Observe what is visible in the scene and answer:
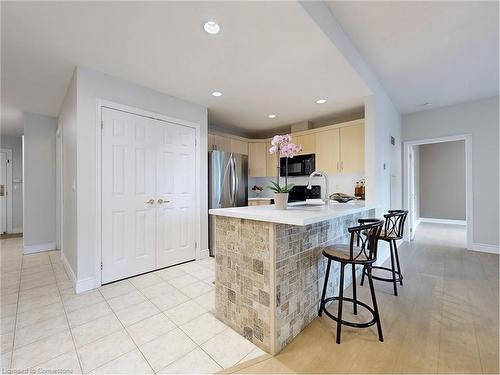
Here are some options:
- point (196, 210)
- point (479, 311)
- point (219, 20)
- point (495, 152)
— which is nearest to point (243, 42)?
point (219, 20)

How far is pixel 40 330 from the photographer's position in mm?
1792

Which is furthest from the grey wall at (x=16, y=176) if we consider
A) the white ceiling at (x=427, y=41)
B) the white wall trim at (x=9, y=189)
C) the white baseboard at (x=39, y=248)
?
the white ceiling at (x=427, y=41)

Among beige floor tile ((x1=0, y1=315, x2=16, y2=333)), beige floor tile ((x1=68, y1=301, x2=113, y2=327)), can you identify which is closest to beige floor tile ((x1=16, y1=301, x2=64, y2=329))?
beige floor tile ((x1=0, y1=315, x2=16, y2=333))

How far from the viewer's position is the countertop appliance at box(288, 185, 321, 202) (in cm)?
466

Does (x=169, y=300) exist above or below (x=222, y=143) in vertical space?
below

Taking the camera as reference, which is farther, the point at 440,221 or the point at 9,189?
the point at 440,221

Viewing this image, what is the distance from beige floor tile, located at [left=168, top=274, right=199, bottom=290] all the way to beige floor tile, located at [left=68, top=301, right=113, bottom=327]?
0.69 metres

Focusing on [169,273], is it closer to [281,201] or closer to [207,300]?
[207,300]

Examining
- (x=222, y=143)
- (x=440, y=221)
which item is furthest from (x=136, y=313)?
(x=440, y=221)

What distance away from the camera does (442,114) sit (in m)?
4.39

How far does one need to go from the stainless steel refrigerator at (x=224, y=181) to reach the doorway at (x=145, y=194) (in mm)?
365

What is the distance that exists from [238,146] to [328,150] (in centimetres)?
186

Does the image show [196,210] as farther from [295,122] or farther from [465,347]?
[465,347]

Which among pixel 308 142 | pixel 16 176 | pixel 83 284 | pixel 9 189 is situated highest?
pixel 308 142
